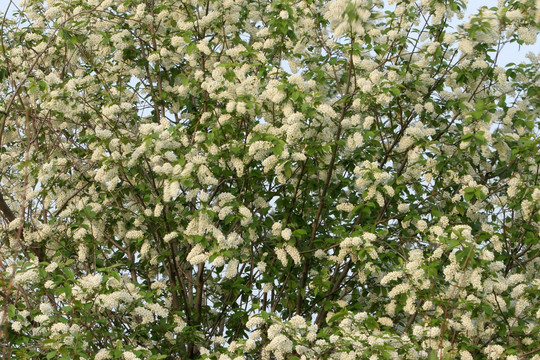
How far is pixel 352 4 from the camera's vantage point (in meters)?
4.79

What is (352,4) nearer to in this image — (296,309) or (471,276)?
(471,276)

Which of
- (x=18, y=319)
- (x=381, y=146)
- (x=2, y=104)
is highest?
(x=2, y=104)

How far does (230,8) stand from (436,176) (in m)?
2.39

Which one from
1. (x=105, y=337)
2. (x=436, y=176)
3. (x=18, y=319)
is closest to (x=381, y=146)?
(x=436, y=176)

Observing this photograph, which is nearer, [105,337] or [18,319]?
[18,319]

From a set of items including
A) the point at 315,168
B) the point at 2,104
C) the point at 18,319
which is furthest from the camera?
the point at 2,104

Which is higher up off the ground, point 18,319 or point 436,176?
point 436,176

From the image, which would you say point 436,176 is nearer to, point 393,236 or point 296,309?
point 393,236

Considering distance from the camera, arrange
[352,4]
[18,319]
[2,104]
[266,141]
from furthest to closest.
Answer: [2,104]
[266,141]
[18,319]
[352,4]

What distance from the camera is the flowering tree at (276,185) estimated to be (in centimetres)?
560

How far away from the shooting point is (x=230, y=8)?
6941mm

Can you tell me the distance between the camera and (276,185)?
22.2 feet

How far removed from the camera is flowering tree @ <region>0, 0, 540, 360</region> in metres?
5.60

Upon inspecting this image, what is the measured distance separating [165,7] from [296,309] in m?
3.08
